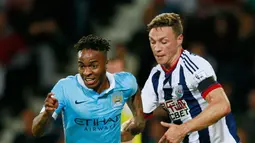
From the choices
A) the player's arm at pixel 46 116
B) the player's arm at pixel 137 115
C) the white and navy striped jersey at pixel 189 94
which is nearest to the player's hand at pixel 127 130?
the player's arm at pixel 137 115

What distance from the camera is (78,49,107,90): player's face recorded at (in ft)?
18.4

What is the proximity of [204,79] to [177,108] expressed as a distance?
40 cm

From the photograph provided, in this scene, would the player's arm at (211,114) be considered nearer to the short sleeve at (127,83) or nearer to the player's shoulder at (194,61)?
the player's shoulder at (194,61)

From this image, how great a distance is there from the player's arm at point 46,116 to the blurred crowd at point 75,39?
4.34m

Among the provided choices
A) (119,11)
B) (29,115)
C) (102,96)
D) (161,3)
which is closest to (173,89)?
(102,96)

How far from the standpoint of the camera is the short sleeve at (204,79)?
5.79m

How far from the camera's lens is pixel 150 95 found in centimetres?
631

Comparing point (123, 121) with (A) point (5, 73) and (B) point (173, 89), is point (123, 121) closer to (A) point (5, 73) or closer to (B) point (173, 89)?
(B) point (173, 89)

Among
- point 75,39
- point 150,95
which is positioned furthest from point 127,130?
point 75,39

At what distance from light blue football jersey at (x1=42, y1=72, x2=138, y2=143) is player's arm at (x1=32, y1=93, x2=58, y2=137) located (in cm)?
22

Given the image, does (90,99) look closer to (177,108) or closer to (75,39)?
(177,108)

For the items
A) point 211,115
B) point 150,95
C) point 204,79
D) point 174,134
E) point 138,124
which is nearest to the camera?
point 174,134

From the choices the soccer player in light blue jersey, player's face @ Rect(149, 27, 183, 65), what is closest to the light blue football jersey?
the soccer player in light blue jersey

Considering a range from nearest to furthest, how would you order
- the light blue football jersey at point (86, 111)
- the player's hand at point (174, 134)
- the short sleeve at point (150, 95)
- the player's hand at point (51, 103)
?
the player's hand at point (51, 103)
the player's hand at point (174, 134)
the light blue football jersey at point (86, 111)
the short sleeve at point (150, 95)
